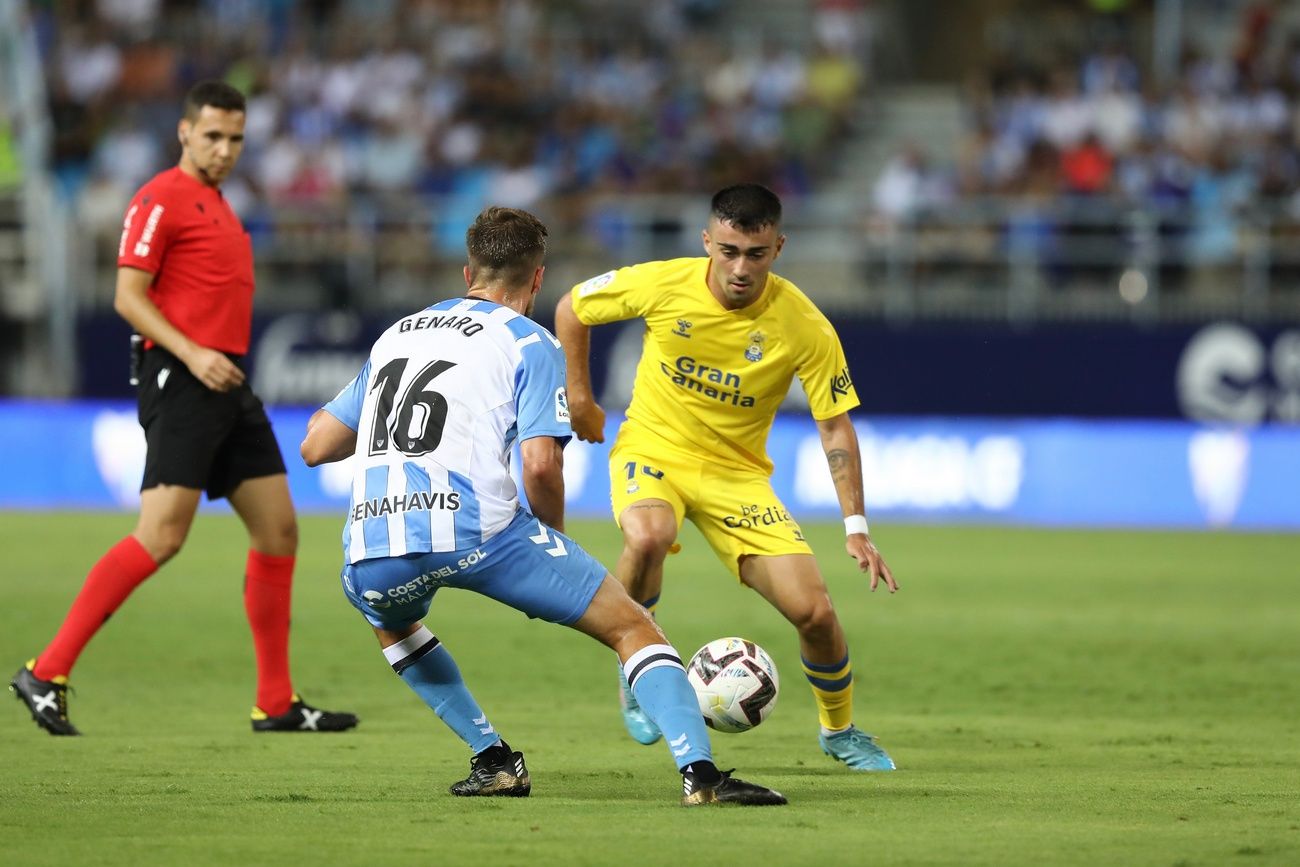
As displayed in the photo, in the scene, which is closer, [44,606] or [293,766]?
[293,766]

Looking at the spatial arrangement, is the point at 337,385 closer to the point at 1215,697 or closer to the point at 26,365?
the point at 26,365

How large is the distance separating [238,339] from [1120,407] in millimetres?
14193

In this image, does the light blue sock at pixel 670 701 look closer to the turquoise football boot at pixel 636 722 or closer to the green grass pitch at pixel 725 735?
the green grass pitch at pixel 725 735

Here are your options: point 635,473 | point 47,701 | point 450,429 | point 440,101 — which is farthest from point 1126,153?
point 450,429

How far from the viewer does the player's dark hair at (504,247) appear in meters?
6.03

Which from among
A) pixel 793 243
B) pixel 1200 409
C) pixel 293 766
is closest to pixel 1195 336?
pixel 1200 409

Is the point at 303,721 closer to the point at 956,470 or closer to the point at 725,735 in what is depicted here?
the point at 725,735

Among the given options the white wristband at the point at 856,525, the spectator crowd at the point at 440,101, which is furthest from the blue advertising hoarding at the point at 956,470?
the white wristband at the point at 856,525

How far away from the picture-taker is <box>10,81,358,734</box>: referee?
7.70 meters

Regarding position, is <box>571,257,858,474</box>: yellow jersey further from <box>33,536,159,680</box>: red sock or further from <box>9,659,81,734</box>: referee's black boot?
<box>9,659,81,734</box>: referee's black boot

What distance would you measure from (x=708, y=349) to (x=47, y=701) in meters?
2.91

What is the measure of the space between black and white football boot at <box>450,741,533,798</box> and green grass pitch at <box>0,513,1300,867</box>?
0.07 m

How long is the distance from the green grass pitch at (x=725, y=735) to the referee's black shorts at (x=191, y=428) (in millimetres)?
1041

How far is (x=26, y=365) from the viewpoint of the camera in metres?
21.9
